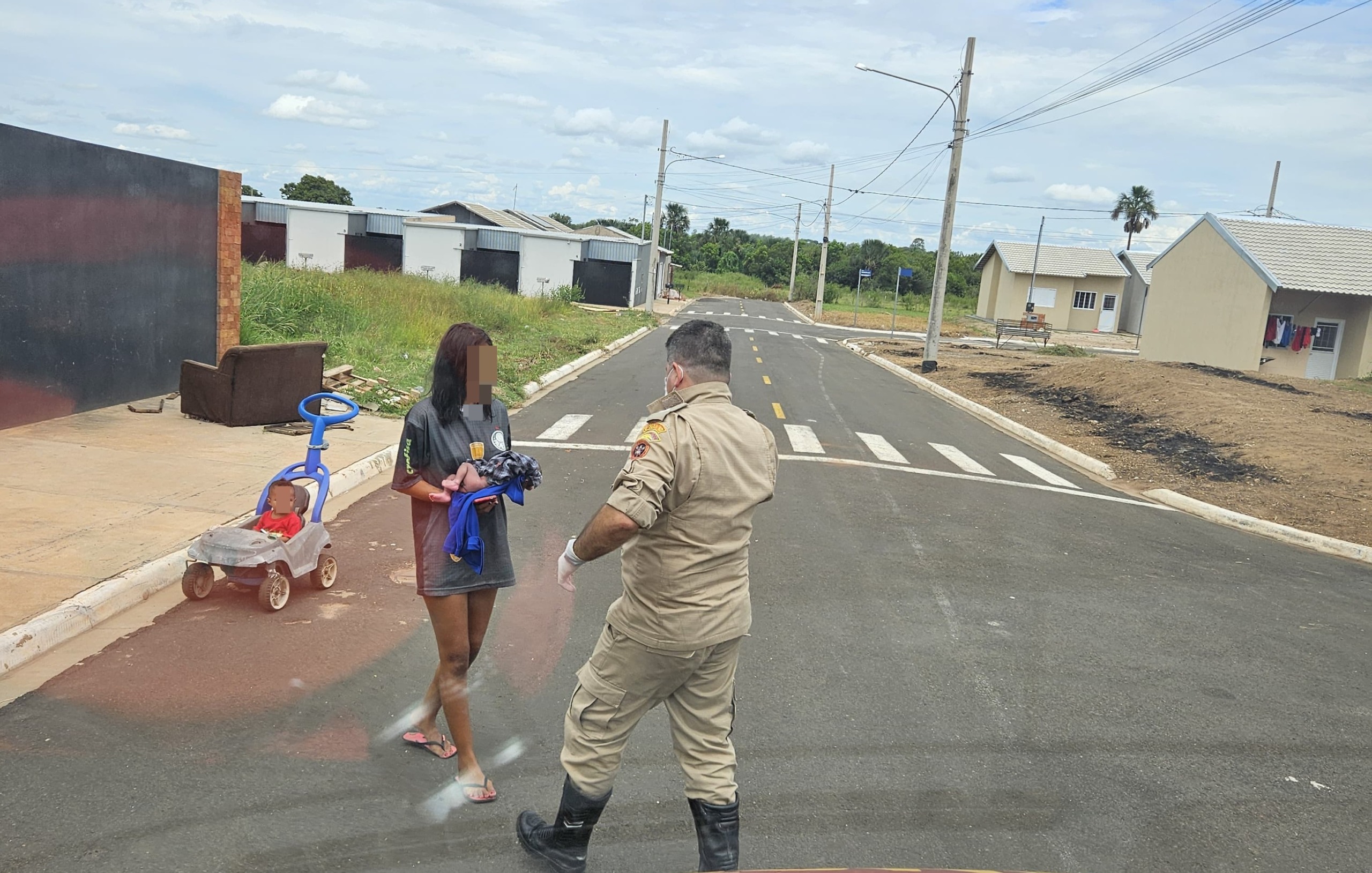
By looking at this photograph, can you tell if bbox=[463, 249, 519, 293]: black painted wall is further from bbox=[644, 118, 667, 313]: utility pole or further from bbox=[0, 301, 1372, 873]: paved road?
bbox=[0, 301, 1372, 873]: paved road

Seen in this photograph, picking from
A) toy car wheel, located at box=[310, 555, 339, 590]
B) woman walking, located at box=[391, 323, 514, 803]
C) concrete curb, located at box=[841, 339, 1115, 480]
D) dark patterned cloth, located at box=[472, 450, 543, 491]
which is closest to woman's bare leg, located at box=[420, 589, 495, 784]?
woman walking, located at box=[391, 323, 514, 803]

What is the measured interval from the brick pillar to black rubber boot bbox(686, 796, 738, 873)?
39.3ft

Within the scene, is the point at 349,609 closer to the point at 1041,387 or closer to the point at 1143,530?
the point at 1143,530

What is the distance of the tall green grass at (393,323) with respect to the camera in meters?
16.7

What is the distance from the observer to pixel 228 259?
13.8 meters

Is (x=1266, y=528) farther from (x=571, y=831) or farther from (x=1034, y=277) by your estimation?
(x=1034, y=277)

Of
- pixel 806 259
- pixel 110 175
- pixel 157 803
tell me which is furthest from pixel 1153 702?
pixel 806 259

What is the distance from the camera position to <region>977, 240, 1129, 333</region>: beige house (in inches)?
2498

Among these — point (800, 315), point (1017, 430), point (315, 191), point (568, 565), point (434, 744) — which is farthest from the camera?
point (315, 191)

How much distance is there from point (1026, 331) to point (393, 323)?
110 ft

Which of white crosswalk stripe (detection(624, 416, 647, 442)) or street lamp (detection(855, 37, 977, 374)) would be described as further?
street lamp (detection(855, 37, 977, 374))

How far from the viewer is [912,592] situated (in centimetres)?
745

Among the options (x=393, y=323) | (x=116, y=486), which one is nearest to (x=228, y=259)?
(x=116, y=486)

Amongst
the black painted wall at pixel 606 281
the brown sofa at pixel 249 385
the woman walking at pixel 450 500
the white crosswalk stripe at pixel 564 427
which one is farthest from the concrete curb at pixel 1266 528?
the black painted wall at pixel 606 281
